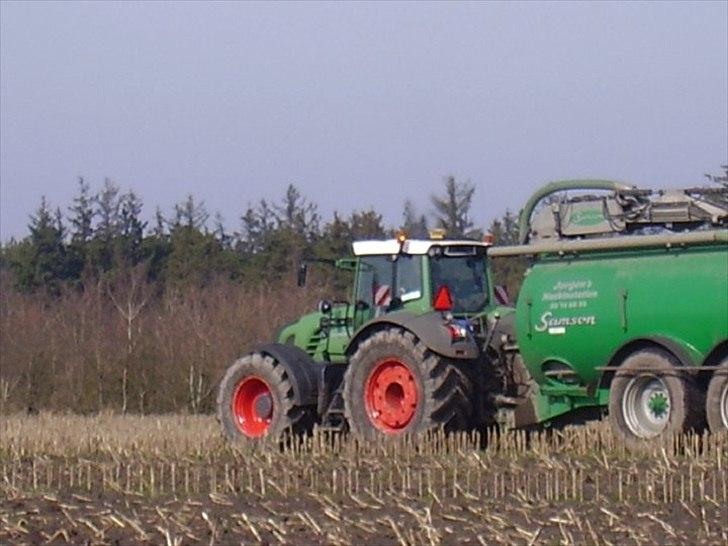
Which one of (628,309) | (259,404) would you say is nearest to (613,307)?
(628,309)

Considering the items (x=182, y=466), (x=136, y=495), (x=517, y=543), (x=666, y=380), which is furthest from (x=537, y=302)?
(x=517, y=543)

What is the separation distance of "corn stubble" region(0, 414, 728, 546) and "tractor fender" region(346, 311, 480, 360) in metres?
0.79

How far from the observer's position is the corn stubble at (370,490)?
29.9 ft

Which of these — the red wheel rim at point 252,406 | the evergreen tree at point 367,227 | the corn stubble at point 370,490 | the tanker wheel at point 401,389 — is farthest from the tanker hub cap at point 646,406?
the evergreen tree at point 367,227

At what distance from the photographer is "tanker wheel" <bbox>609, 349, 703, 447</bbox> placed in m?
13.2

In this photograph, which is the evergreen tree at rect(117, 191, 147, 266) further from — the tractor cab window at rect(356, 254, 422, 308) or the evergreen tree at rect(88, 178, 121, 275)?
the tractor cab window at rect(356, 254, 422, 308)

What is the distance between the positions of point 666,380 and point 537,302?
1.65 m

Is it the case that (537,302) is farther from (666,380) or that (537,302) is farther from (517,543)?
(517,543)

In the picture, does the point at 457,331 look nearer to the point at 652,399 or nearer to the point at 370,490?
the point at 652,399

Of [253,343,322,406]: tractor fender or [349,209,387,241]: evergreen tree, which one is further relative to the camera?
[349,209,387,241]: evergreen tree

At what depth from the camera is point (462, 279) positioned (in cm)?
1562

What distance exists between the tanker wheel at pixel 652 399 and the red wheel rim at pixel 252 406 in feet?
13.2

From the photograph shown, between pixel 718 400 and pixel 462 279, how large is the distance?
3.48 meters

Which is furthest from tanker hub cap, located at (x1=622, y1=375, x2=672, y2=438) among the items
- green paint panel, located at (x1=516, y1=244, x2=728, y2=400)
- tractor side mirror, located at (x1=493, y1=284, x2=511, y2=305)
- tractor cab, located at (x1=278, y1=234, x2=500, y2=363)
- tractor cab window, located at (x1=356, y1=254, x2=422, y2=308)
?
tractor cab window, located at (x1=356, y1=254, x2=422, y2=308)
